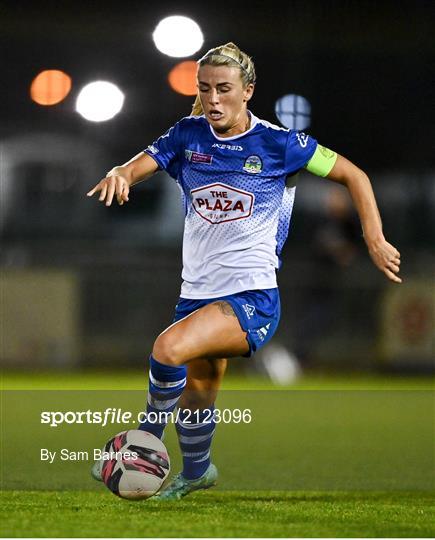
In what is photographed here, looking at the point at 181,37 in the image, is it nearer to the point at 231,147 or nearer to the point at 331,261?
the point at 331,261

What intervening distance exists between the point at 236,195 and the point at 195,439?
108 centimetres

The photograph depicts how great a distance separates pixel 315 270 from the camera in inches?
521

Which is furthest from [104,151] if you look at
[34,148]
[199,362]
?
[199,362]

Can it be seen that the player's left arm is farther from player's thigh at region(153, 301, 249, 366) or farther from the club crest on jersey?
player's thigh at region(153, 301, 249, 366)

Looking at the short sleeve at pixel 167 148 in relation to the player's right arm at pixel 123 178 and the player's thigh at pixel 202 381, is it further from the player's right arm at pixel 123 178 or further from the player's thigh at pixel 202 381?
the player's thigh at pixel 202 381

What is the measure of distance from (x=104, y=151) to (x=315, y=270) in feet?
9.67

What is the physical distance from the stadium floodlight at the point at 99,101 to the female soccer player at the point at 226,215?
7.95 m

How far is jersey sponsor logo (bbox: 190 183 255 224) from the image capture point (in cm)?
484

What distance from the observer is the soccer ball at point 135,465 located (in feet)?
14.6

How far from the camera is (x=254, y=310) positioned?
15.6 feet

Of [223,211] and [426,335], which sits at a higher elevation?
[223,211]

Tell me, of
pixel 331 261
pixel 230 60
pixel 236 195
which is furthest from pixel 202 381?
pixel 331 261

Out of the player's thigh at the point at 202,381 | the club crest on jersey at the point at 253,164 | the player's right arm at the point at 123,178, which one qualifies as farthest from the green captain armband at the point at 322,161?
the player's thigh at the point at 202,381

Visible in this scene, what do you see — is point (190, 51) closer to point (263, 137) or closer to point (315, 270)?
point (315, 270)
